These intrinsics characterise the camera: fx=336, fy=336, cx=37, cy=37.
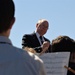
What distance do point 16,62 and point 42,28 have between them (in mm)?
3563

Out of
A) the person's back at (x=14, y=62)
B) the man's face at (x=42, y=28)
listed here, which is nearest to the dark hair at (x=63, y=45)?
the man's face at (x=42, y=28)

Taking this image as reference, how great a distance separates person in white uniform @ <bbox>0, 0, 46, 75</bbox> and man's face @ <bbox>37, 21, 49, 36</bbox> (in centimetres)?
329

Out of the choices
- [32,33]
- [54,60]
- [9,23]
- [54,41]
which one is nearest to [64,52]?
[54,60]

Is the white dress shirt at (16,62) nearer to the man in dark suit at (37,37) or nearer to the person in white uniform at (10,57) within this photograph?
the person in white uniform at (10,57)

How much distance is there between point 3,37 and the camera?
1895 mm

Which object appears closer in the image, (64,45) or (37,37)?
(64,45)

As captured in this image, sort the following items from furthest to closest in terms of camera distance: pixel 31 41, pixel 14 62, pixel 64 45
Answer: pixel 31 41
pixel 64 45
pixel 14 62

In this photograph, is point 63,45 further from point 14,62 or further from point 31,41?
point 14,62

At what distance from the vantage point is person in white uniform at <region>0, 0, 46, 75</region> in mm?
1838

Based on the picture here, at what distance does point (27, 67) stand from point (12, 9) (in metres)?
0.37

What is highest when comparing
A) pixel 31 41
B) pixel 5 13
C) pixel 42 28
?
pixel 5 13

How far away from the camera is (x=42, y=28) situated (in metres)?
5.39

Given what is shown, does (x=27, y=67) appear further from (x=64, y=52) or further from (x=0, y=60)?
(x=64, y=52)

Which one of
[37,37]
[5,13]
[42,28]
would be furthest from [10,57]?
[42,28]
